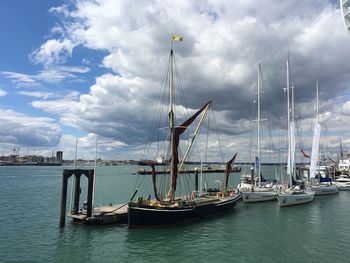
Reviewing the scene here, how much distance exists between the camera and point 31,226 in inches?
1368

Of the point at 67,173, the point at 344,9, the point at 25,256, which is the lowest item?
the point at 25,256

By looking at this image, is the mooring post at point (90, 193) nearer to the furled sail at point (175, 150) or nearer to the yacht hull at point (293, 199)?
the furled sail at point (175, 150)

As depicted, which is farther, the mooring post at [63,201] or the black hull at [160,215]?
the mooring post at [63,201]

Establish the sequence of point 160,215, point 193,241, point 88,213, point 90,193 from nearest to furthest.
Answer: point 193,241 → point 160,215 → point 88,213 → point 90,193

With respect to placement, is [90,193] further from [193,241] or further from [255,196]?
[255,196]

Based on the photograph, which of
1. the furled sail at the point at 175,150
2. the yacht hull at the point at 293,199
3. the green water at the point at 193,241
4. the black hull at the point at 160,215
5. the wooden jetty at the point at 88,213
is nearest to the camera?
the green water at the point at 193,241

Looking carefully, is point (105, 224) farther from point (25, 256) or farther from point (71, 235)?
point (25, 256)

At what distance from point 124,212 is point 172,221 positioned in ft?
19.5

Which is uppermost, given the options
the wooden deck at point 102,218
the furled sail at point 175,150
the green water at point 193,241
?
the furled sail at point 175,150

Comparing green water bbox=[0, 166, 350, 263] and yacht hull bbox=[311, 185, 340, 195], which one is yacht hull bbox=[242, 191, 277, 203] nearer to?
green water bbox=[0, 166, 350, 263]

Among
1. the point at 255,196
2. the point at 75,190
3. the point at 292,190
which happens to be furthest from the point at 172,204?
the point at 292,190

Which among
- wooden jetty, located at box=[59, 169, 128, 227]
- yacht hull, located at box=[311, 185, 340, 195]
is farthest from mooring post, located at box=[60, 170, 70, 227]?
yacht hull, located at box=[311, 185, 340, 195]

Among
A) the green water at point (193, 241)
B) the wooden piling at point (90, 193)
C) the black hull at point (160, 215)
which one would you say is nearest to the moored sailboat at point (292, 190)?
the green water at point (193, 241)

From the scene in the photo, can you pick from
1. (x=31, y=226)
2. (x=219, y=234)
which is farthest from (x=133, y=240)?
(x=31, y=226)
